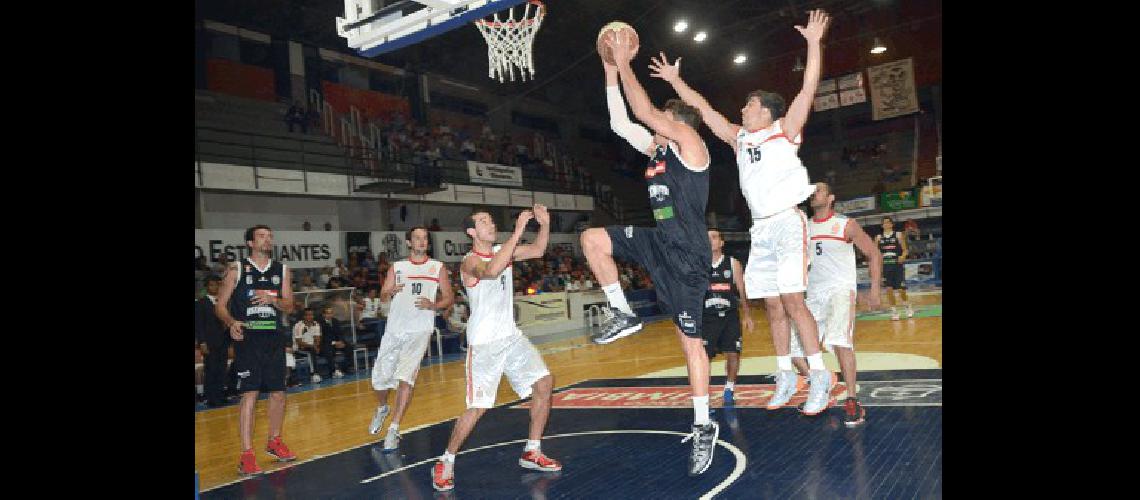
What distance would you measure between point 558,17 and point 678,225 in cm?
1788

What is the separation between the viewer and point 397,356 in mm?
6562

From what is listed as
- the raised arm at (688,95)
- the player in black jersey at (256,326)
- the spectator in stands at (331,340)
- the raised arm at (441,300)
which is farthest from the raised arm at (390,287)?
the spectator in stands at (331,340)

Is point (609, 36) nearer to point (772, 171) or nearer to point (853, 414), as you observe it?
point (772, 171)

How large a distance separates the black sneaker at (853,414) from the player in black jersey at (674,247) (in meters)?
1.43

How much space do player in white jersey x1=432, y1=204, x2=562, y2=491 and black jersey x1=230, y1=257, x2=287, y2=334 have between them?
171cm

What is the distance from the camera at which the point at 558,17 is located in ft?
69.4

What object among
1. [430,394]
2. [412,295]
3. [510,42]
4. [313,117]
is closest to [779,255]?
[412,295]

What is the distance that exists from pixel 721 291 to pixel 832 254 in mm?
1152

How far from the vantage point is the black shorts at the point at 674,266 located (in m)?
4.50

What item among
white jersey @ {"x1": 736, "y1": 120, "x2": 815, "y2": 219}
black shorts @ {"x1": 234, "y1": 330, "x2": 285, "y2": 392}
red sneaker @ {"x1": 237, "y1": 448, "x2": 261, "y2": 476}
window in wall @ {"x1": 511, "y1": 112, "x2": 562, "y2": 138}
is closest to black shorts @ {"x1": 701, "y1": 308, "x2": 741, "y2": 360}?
white jersey @ {"x1": 736, "y1": 120, "x2": 815, "y2": 219}

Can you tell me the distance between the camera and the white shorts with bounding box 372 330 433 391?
256 inches

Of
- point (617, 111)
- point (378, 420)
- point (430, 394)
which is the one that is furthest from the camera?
point (430, 394)
